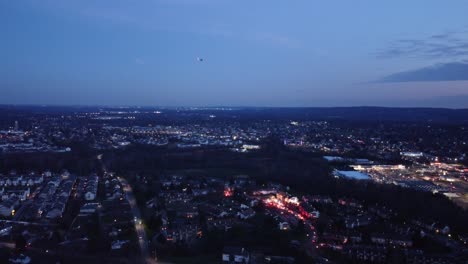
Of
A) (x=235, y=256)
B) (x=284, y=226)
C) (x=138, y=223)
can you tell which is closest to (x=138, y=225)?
(x=138, y=223)

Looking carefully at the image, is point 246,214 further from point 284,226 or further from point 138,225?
point 138,225

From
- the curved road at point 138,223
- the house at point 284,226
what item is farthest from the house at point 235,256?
the house at point 284,226

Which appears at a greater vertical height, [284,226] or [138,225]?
[284,226]

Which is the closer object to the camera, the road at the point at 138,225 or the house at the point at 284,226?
the road at the point at 138,225

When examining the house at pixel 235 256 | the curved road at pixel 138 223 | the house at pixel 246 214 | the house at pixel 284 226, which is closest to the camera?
the house at pixel 235 256

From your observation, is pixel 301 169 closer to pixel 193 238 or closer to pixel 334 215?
pixel 334 215

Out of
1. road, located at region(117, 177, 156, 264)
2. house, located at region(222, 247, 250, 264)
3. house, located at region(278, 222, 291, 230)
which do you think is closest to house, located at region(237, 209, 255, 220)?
house, located at region(278, 222, 291, 230)

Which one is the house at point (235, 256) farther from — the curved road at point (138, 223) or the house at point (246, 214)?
the house at point (246, 214)

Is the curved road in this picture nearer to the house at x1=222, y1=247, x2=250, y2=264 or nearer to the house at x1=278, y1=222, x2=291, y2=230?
the house at x1=222, y1=247, x2=250, y2=264
